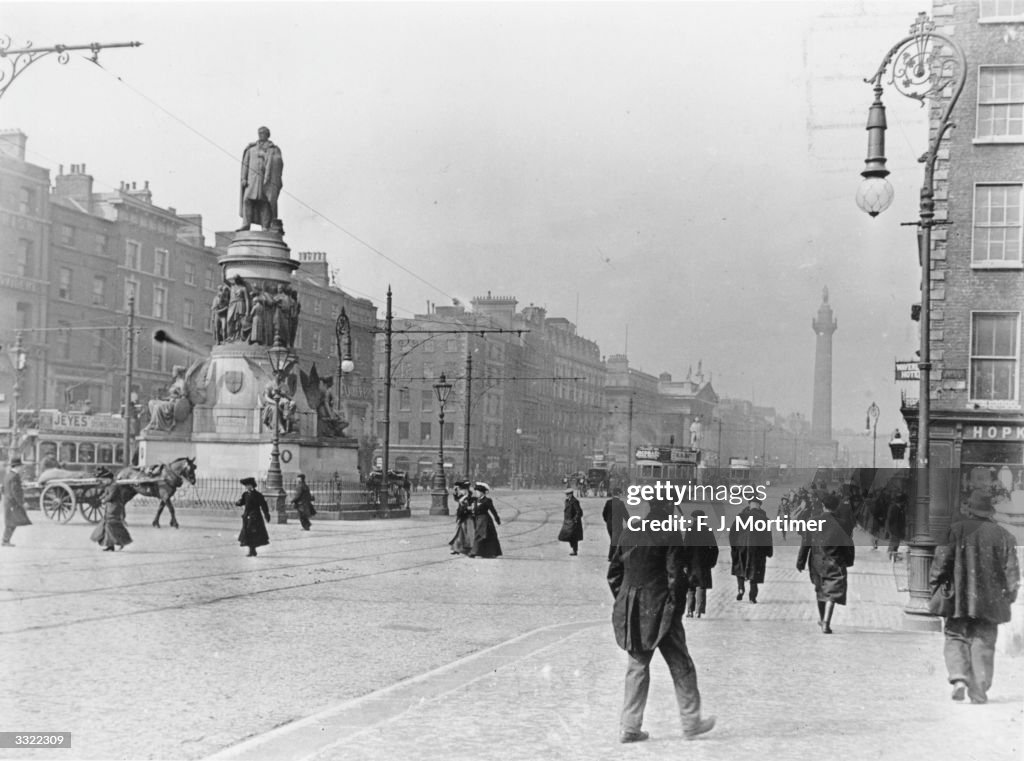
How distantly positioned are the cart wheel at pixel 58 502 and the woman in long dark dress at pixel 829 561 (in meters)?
20.8

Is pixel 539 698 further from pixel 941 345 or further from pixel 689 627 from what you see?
pixel 941 345

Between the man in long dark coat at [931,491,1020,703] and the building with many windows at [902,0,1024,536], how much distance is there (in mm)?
18086

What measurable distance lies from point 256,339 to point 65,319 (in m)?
11.9

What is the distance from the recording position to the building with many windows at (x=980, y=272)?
26.5 meters

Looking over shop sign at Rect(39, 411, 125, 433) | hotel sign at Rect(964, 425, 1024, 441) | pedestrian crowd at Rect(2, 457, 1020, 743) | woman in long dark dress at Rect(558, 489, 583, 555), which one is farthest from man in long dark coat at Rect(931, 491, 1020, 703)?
shop sign at Rect(39, 411, 125, 433)

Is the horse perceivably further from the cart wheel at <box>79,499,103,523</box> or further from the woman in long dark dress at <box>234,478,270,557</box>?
the woman in long dark dress at <box>234,478,270,557</box>

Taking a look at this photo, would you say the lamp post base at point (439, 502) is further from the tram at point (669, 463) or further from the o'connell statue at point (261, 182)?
the tram at point (669, 463)

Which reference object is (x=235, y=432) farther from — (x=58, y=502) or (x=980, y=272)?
(x=980, y=272)

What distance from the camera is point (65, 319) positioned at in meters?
44.1

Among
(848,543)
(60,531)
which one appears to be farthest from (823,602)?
(60,531)

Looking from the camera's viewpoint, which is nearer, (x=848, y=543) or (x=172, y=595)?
(x=848, y=543)

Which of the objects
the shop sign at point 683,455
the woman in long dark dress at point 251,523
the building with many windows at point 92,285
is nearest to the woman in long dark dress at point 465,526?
the woman in long dark dress at point 251,523

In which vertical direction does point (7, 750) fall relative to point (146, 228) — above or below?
below

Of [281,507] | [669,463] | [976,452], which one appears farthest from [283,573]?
[976,452]
